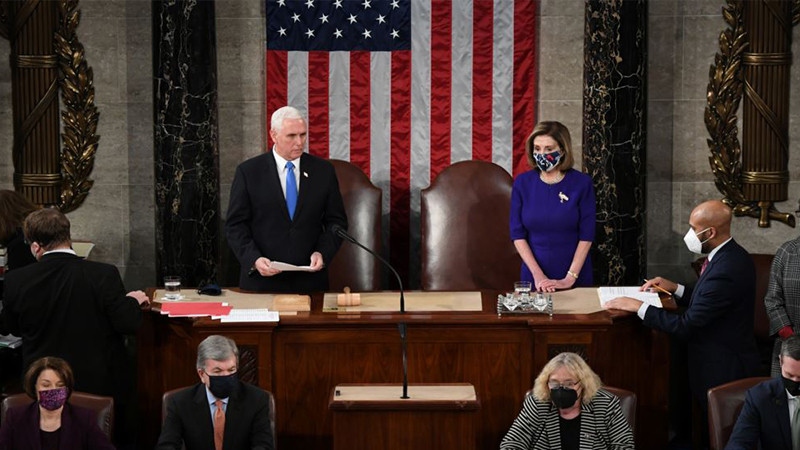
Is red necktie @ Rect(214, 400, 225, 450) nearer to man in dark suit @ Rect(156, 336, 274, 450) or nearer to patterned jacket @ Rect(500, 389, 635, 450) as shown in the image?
man in dark suit @ Rect(156, 336, 274, 450)

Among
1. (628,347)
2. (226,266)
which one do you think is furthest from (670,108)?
(226,266)

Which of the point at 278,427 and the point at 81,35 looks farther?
the point at 81,35

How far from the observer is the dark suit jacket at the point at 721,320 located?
6.24m

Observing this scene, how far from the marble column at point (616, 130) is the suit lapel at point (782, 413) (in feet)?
11.5

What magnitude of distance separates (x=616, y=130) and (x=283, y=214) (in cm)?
295

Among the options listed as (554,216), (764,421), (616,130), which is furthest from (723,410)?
(616,130)

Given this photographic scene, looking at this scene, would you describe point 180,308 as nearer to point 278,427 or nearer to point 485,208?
point 278,427

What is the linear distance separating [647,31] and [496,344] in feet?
11.3

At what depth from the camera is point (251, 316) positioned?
6.34 metres

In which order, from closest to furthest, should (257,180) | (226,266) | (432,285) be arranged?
(257,180), (432,285), (226,266)

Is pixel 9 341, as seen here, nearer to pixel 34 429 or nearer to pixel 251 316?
pixel 251 316

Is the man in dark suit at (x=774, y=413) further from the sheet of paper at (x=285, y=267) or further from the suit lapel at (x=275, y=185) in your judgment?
the suit lapel at (x=275, y=185)

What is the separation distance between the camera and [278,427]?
20.9 feet

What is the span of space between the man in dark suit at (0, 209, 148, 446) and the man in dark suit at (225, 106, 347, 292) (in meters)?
1.05
